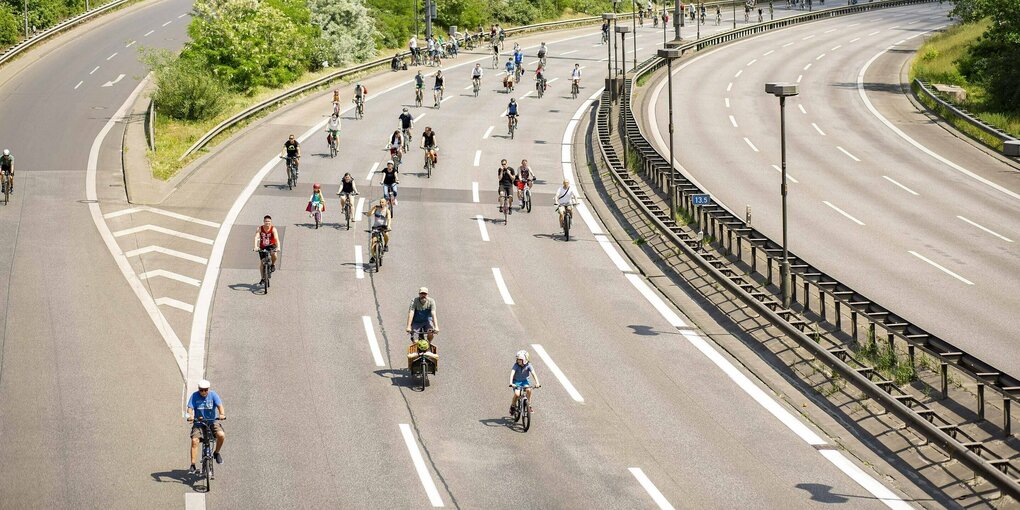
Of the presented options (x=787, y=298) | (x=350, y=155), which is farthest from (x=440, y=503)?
(x=350, y=155)

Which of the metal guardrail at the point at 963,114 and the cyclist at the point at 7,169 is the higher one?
the cyclist at the point at 7,169

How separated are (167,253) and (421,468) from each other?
15.8 m

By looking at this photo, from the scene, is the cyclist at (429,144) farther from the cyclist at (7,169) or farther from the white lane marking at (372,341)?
the white lane marking at (372,341)

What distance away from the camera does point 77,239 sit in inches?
1299

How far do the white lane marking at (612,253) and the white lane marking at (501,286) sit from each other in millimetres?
3463

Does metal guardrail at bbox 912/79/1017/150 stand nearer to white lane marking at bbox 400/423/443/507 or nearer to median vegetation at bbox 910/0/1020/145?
median vegetation at bbox 910/0/1020/145

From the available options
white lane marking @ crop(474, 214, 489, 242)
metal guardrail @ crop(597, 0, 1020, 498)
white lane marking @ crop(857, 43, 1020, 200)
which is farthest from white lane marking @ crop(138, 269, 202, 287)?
white lane marking @ crop(857, 43, 1020, 200)

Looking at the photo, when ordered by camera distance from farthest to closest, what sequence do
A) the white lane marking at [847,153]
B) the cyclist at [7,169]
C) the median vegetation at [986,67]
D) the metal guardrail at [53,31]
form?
the metal guardrail at [53,31], the median vegetation at [986,67], the white lane marking at [847,153], the cyclist at [7,169]

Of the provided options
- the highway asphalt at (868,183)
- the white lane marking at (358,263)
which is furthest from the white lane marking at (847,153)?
the white lane marking at (358,263)

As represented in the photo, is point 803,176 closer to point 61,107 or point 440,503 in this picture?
point 440,503

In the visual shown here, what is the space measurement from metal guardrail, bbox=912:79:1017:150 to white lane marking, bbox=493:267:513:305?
84.1 feet

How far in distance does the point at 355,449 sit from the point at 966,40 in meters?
65.3

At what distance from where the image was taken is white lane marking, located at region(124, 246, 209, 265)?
102ft

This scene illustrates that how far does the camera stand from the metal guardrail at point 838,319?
1809cm
